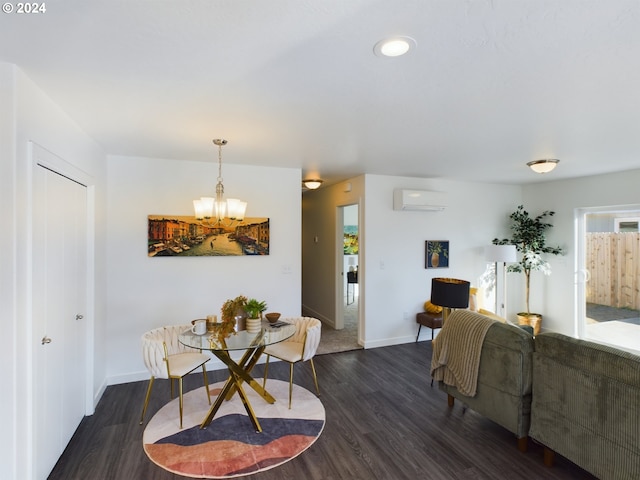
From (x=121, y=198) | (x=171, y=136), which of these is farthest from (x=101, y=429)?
(x=171, y=136)

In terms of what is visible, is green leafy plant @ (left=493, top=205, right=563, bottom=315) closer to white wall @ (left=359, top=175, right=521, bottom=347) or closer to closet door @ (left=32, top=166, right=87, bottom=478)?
white wall @ (left=359, top=175, right=521, bottom=347)

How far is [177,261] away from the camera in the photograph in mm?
3902

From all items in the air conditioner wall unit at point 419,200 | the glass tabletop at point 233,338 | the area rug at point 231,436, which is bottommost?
the area rug at point 231,436

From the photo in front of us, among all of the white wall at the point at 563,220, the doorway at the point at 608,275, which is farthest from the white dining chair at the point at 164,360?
the doorway at the point at 608,275

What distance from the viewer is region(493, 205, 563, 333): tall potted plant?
Result: 548 cm

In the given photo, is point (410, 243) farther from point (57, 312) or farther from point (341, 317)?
point (57, 312)

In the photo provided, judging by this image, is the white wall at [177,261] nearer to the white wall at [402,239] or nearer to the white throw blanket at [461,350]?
the white wall at [402,239]

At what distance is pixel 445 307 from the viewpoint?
3.71 m

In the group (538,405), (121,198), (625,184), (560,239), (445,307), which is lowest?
(538,405)

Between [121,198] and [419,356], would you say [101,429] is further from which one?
[419,356]

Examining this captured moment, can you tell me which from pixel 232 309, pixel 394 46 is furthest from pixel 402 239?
pixel 394 46

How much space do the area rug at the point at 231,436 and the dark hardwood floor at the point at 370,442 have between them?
8 centimetres

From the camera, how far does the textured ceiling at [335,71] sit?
1.35m

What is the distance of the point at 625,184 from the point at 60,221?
21.4 ft
